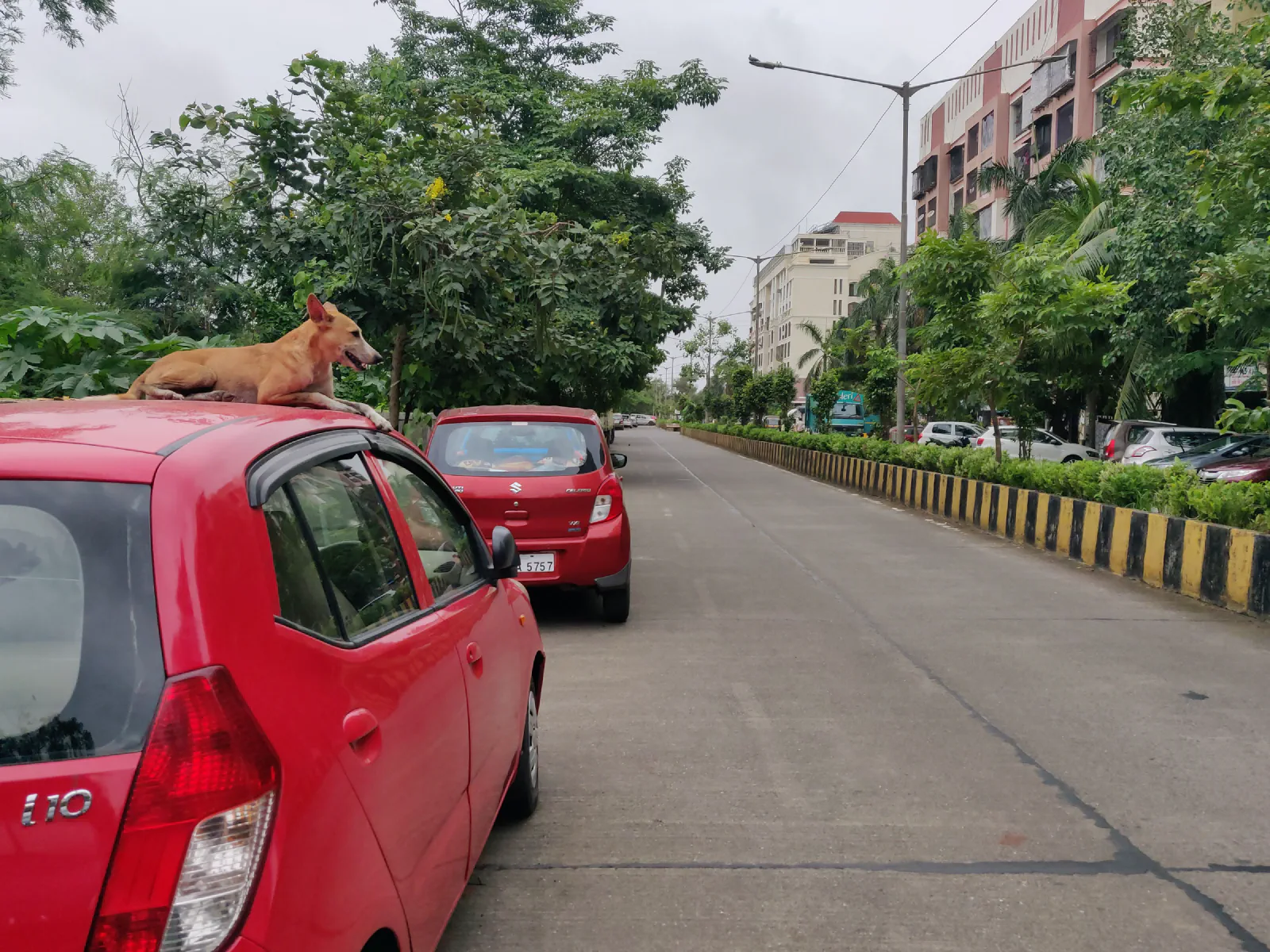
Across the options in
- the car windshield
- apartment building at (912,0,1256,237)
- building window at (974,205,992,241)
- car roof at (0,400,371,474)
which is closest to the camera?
car roof at (0,400,371,474)

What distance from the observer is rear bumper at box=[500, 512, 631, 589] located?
822 cm

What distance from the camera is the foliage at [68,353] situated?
316 inches

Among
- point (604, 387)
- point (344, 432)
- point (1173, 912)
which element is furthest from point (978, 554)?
point (604, 387)

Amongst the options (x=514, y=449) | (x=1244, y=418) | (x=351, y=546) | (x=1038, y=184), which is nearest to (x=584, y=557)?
(x=514, y=449)

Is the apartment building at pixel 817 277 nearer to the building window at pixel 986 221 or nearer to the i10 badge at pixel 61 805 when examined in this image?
the building window at pixel 986 221

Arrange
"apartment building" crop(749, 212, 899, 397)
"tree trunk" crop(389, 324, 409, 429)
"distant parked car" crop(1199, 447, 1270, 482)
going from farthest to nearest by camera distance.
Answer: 1. "apartment building" crop(749, 212, 899, 397)
2. "distant parked car" crop(1199, 447, 1270, 482)
3. "tree trunk" crop(389, 324, 409, 429)

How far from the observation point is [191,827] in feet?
5.71

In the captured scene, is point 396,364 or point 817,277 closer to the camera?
point 396,364

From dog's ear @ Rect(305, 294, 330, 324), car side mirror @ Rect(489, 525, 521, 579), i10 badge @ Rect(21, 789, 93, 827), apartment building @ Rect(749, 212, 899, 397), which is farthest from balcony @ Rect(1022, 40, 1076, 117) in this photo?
apartment building @ Rect(749, 212, 899, 397)

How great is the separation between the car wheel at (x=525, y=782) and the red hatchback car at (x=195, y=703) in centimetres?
157

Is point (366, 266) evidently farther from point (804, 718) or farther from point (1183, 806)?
point (1183, 806)

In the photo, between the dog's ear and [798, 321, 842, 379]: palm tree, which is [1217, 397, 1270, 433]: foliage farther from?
[798, 321, 842, 379]: palm tree

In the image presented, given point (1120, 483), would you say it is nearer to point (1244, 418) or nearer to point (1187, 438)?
point (1244, 418)

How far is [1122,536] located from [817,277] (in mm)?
109807
